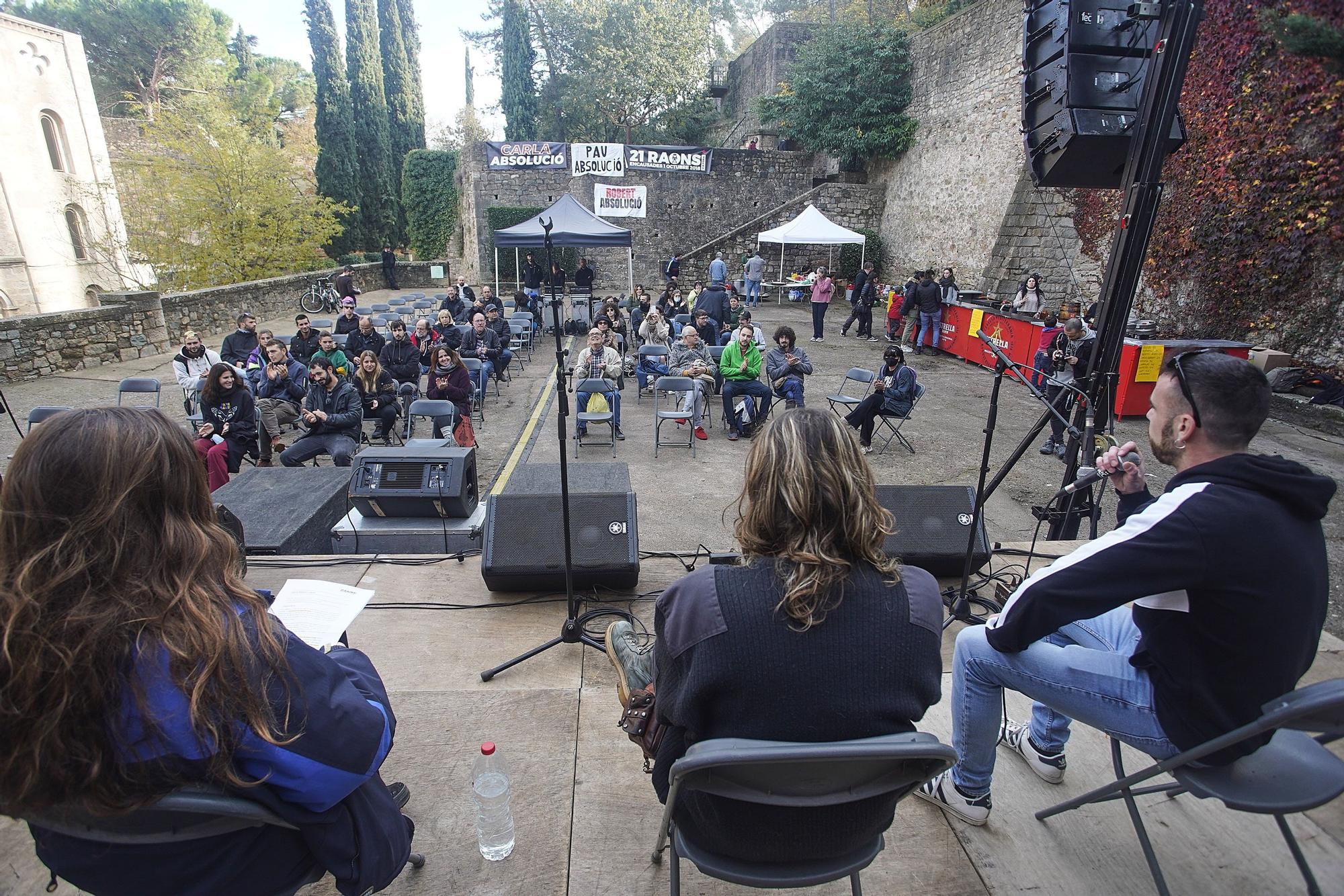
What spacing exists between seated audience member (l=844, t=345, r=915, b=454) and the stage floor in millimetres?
4653

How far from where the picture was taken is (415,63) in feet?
100

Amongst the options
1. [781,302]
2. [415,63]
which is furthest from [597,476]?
[415,63]

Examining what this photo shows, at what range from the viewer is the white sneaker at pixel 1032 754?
228cm

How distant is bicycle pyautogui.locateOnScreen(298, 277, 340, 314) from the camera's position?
18109mm

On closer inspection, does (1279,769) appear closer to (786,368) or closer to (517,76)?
(786,368)

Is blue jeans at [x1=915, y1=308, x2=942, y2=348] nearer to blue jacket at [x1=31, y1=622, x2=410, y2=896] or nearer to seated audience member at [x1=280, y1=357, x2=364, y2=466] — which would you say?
seated audience member at [x1=280, y1=357, x2=364, y2=466]

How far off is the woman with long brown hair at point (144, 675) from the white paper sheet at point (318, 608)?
67cm

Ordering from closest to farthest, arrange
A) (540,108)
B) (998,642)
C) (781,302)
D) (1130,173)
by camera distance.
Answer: (998,642), (1130,173), (781,302), (540,108)

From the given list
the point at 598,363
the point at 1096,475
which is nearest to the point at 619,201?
the point at 598,363

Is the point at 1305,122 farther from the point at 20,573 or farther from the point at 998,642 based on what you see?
the point at 20,573

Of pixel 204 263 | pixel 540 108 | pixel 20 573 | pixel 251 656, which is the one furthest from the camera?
pixel 540 108

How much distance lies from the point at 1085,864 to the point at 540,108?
33325 mm

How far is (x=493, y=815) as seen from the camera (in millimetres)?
1993

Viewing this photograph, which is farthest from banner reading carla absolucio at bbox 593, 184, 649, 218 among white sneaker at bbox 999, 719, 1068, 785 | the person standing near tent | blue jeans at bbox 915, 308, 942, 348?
white sneaker at bbox 999, 719, 1068, 785
